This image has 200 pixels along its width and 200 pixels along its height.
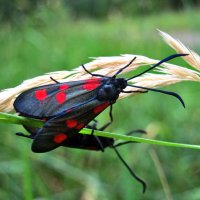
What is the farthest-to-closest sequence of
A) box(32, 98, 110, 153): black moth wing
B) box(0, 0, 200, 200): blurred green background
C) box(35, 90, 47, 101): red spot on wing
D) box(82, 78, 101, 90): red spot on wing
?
box(0, 0, 200, 200): blurred green background, box(82, 78, 101, 90): red spot on wing, box(35, 90, 47, 101): red spot on wing, box(32, 98, 110, 153): black moth wing

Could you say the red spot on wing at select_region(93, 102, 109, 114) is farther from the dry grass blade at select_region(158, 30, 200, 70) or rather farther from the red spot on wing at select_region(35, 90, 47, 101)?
the dry grass blade at select_region(158, 30, 200, 70)

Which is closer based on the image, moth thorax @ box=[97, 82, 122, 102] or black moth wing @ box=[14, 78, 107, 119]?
black moth wing @ box=[14, 78, 107, 119]

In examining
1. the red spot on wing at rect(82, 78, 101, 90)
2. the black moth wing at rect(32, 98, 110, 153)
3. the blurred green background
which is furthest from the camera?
the blurred green background

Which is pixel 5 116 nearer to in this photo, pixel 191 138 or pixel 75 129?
pixel 75 129

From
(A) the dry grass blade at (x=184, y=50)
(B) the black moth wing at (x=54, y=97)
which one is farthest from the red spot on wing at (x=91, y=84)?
(A) the dry grass blade at (x=184, y=50)

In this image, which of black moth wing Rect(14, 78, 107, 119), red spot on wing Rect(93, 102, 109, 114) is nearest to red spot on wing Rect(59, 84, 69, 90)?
black moth wing Rect(14, 78, 107, 119)

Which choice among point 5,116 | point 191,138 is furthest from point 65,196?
point 5,116
